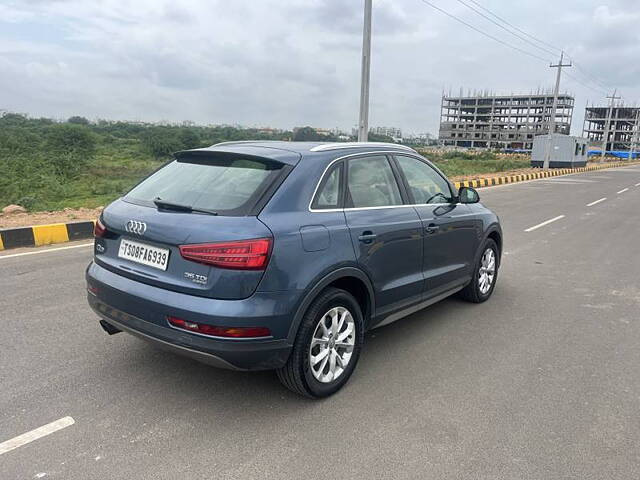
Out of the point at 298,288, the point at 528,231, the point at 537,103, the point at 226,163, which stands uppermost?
the point at 537,103

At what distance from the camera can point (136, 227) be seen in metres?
3.06

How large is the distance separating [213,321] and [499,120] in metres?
146

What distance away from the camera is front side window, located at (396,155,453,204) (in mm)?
4082

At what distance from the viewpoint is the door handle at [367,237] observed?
332 cm

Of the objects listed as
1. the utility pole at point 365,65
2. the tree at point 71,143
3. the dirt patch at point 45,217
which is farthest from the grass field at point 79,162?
the utility pole at point 365,65

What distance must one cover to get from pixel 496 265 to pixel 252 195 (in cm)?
350

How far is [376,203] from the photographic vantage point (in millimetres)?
3615

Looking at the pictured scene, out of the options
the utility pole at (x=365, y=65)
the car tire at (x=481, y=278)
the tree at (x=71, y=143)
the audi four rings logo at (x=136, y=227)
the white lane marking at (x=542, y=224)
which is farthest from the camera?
the tree at (x=71, y=143)

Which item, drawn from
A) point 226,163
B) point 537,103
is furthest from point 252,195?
point 537,103

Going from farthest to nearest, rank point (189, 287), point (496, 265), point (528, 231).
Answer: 1. point (528, 231)
2. point (496, 265)
3. point (189, 287)

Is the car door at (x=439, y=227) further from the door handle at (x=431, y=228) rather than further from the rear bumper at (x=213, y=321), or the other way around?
the rear bumper at (x=213, y=321)

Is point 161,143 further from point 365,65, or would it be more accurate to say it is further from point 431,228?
point 431,228

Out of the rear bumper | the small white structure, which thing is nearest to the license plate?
the rear bumper

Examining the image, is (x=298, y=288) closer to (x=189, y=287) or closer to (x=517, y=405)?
(x=189, y=287)
